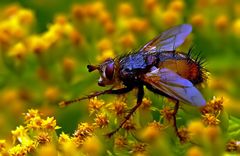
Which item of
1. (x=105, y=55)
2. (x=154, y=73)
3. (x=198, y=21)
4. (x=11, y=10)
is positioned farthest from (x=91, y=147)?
(x=11, y=10)

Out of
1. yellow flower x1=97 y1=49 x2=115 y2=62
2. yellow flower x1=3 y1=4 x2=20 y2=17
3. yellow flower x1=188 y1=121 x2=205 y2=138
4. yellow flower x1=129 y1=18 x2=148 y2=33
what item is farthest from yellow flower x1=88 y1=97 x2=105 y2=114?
yellow flower x1=3 y1=4 x2=20 y2=17

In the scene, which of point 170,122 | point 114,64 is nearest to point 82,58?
point 114,64

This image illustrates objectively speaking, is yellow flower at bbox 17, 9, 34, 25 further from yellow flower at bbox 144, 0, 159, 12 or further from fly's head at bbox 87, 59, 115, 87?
fly's head at bbox 87, 59, 115, 87

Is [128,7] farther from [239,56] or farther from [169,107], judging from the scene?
[169,107]

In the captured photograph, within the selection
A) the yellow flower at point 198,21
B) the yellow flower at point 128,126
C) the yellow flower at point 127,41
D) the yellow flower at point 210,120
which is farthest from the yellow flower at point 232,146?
the yellow flower at point 198,21

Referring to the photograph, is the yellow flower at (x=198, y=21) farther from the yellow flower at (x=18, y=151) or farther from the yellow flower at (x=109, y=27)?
the yellow flower at (x=18, y=151)

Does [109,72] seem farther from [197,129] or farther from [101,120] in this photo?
[197,129]

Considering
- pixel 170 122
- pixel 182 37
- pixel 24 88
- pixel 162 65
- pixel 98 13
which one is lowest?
pixel 170 122
